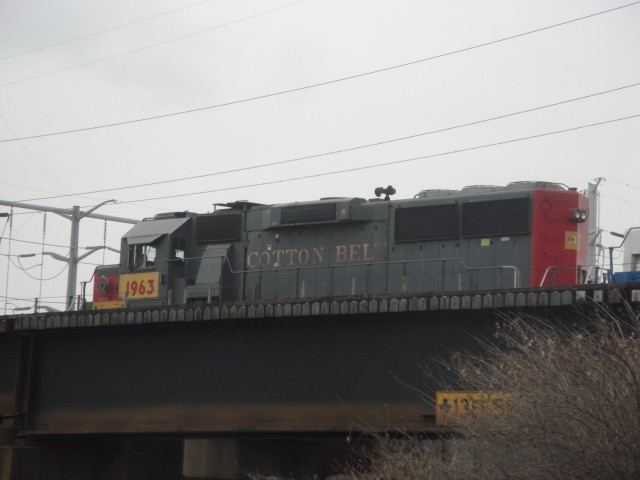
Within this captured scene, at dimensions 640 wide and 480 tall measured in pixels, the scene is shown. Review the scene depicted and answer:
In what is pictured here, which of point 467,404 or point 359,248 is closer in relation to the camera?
point 467,404

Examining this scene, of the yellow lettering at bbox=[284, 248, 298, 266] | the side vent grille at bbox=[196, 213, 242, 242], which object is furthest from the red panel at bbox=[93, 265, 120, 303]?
the yellow lettering at bbox=[284, 248, 298, 266]

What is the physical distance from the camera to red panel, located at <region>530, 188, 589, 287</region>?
25688 mm

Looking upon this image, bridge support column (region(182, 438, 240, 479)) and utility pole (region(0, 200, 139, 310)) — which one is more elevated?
utility pole (region(0, 200, 139, 310))

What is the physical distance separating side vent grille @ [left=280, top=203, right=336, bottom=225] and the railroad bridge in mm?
3849

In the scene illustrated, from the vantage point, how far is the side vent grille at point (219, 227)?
30.7 metres

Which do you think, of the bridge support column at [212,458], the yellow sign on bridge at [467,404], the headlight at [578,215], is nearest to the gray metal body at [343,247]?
the headlight at [578,215]

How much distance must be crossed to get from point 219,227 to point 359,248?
495cm

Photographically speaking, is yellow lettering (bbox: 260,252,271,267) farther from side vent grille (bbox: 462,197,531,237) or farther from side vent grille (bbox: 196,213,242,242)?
side vent grille (bbox: 462,197,531,237)

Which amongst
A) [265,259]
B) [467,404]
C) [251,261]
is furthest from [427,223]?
[467,404]

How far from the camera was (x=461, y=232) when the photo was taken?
26547mm

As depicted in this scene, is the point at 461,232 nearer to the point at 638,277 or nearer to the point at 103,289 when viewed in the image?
the point at 638,277

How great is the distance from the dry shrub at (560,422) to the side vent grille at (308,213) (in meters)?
10.7

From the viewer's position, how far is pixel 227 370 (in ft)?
86.8

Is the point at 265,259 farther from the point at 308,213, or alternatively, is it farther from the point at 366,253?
the point at 366,253
